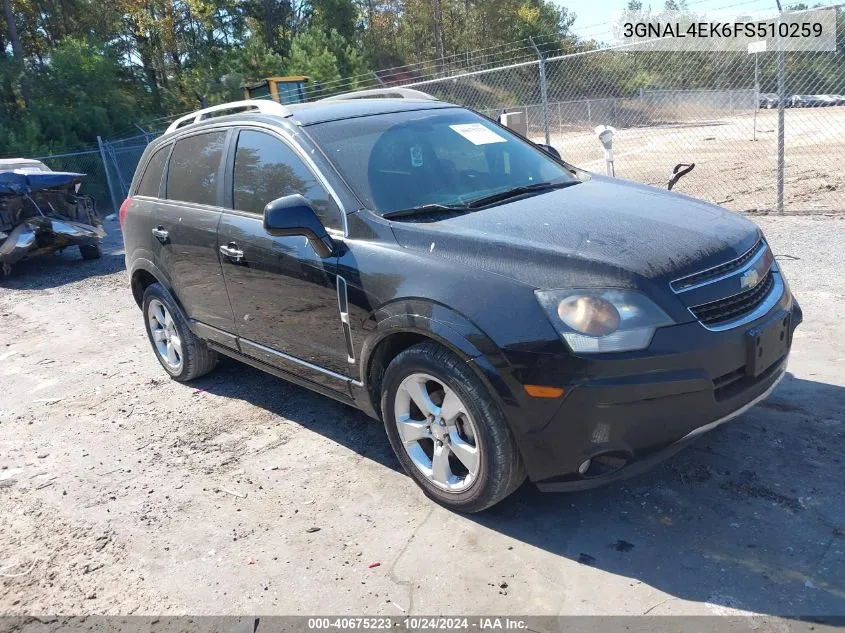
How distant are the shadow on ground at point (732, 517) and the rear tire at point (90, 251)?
9247 millimetres

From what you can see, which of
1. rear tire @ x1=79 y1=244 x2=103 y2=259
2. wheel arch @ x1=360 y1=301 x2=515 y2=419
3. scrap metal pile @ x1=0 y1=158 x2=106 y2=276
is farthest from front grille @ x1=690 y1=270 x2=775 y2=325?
rear tire @ x1=79 y1=244 x2=103 y2=259

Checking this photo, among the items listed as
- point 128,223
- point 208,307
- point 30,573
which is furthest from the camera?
point 128,223

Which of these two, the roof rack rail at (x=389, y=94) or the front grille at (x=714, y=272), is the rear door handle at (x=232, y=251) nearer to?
the roof rack rail at (x=389, y=94)

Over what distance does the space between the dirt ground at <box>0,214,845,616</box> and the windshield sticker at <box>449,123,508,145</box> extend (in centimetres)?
181

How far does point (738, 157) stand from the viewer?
17859 mm

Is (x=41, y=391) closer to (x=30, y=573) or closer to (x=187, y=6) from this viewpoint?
(x=30, y=573)

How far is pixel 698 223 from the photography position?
3414 millimetres

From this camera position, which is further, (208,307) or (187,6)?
(187,6)

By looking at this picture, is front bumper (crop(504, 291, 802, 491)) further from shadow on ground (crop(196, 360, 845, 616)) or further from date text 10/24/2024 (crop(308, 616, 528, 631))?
date text 10/24/2024 (crop(308, 616, 528, 631))

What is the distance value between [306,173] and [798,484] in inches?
110

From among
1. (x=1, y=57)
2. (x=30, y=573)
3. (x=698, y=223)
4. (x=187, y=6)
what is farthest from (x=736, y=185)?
(x=187, y=6)

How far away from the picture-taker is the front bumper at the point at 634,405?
2.78 meters

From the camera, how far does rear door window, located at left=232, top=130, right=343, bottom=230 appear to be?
148 inches

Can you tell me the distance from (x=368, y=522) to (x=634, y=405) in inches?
54.5
